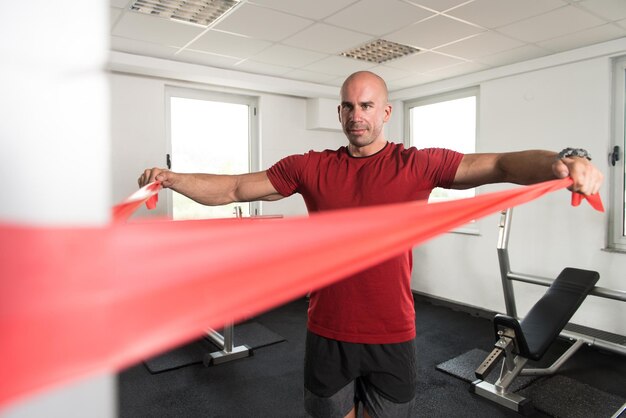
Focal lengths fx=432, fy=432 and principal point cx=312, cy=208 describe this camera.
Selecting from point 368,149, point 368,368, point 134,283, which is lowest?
point 368,368

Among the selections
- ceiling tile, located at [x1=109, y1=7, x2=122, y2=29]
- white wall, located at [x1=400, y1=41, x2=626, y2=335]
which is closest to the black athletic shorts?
ceiling tile, located at [x1=109, y1=7, x2=122, y2=29]

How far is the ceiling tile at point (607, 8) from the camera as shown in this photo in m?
2.91

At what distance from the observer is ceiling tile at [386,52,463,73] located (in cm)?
412

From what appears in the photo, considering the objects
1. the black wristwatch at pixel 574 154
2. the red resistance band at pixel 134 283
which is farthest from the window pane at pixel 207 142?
the red resistance band at pixel 134 283

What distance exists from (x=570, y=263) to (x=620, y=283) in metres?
0.40

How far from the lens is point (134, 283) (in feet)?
1.28

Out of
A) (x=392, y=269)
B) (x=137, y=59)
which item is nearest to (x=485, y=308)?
(x=392, y=269)

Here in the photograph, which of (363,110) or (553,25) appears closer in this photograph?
(363,110)

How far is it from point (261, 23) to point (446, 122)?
9.45 feet

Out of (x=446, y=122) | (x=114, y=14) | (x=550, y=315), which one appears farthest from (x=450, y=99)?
(x=114, y=14)

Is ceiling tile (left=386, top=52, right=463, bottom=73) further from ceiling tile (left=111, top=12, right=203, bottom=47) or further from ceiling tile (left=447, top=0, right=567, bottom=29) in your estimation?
ceiling tile (left=111, top=12, right=203, bottom=47)

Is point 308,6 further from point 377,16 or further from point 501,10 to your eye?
point 501,10

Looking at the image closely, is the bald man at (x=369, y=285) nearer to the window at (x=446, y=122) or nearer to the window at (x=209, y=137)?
the window at (x=209, y=137)

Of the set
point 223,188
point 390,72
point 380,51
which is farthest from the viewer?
point 390,72
